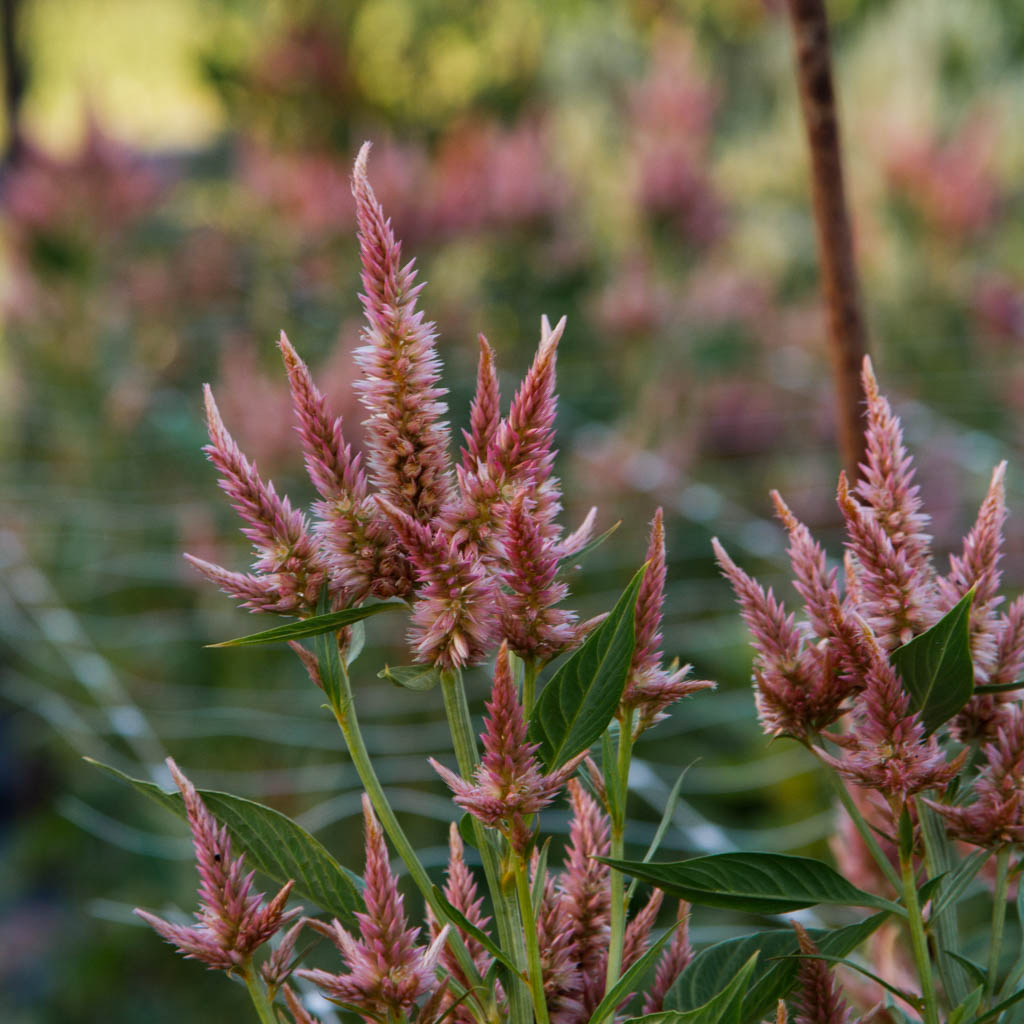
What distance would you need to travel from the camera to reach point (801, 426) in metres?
2.36

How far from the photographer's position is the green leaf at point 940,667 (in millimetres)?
292

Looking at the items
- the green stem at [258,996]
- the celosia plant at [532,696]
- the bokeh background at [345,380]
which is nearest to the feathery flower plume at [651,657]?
the celosia plant at [532,696]

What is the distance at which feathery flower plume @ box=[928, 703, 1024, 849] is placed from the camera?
0.30 meters

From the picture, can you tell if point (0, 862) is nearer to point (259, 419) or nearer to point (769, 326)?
point (259, 419)

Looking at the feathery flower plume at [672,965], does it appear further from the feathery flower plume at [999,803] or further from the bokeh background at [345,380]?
the bokeh background at [345,380]

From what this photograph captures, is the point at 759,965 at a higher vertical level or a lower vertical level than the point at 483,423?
lower

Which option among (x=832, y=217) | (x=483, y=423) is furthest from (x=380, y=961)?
(x=832, y=217)

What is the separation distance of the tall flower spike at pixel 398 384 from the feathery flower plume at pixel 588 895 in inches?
4.1

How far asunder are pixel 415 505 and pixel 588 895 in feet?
0.41

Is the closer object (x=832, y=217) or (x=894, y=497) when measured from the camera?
(x=894, y=497)

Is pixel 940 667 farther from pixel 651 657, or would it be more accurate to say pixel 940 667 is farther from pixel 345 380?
pixel 345 380

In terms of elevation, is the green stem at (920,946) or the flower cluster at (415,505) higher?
the flower cluster at (415,505)

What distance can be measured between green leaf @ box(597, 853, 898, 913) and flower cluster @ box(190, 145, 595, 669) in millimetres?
62

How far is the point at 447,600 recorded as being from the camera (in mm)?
288
